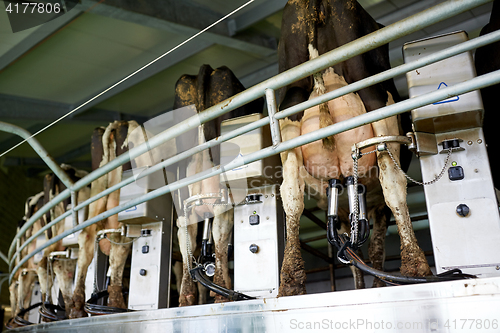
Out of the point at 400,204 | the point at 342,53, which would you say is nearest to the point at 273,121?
the point at 342,53

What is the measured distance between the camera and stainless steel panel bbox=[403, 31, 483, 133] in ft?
7.03

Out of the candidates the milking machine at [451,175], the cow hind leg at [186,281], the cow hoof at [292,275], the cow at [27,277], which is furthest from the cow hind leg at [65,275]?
the milking machine at [451,175]

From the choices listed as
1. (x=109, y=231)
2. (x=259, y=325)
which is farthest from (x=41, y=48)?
(x=259, y=325)

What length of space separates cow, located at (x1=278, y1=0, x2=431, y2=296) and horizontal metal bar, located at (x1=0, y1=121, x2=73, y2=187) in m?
1.61

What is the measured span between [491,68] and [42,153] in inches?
120

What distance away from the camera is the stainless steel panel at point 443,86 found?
2.14 meters

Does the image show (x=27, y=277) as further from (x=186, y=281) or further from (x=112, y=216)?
(x=186, y=281)

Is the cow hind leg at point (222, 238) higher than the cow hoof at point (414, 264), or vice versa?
the cow hind leg at point (222, 238)

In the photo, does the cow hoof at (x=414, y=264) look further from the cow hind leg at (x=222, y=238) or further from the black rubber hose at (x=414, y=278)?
the cow hind leg at (x=222, y=238)

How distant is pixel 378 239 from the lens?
314 centimetres

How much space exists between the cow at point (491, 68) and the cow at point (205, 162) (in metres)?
1.69

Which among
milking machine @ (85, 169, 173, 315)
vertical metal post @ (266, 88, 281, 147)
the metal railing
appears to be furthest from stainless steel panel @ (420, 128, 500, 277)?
milking machine @ (85, 169, 173, 315)

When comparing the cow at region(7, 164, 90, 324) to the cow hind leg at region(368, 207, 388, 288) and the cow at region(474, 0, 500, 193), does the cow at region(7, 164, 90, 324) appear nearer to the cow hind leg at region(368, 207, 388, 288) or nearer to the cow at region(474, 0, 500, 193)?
the cow hind leg at region(368, 207, 388, 288)

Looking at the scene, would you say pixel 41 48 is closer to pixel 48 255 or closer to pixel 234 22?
pixel 234 22
